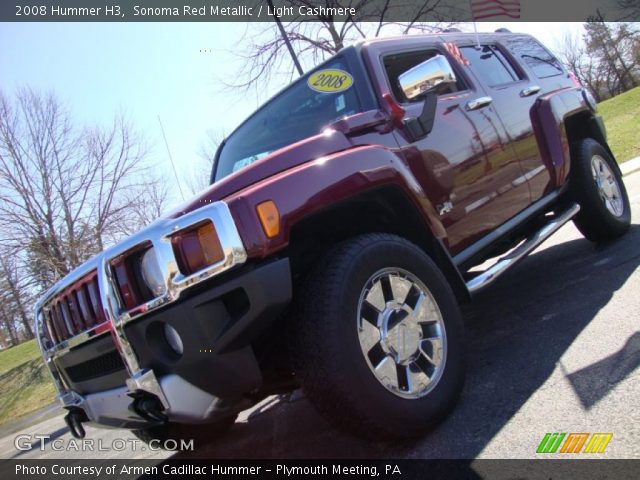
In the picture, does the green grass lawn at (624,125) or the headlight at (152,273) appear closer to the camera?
the headlight at (152,273)

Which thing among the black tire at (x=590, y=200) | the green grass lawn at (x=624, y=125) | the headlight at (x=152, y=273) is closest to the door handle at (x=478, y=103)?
the black tire at (x=590, y=200)

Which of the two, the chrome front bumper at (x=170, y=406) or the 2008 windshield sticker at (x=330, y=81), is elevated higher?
the 2008 windshield sticker at (x=330, y=81)

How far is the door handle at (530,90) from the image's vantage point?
12.9ft

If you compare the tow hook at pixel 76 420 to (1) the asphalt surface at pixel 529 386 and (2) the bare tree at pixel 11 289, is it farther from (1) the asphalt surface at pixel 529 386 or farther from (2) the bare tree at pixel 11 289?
(2) the bare tree at pixel 11 289

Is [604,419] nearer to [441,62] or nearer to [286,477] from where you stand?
[286,477]

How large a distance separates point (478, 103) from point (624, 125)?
20.1m

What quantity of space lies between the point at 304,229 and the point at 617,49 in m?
71.8

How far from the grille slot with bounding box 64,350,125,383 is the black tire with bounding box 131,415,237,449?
0.34 m

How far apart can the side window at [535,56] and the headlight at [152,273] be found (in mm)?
3746

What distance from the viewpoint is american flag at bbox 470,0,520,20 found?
4758 millimetres

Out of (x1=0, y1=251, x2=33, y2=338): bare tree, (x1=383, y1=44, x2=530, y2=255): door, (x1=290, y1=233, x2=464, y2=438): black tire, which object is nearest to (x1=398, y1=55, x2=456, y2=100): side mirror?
(x1=383, y1=44, x2=530, y2=255): door

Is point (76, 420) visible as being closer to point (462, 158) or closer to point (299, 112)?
point (299, 112)

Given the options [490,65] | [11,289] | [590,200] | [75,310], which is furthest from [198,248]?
[11,289]

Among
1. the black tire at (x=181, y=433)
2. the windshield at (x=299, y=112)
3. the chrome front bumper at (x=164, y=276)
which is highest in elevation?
the windshield at (x=299, y=112)
